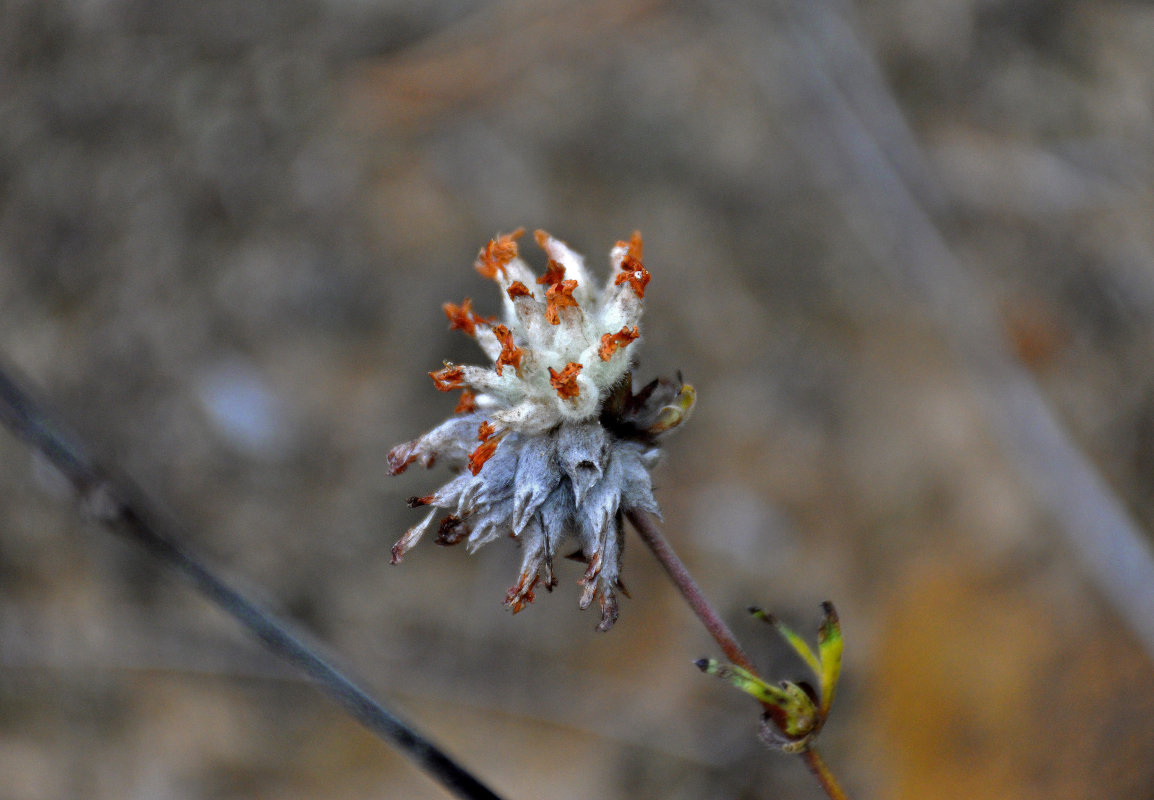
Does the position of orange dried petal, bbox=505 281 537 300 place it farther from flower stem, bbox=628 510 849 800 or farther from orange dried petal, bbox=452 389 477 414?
flower stem, bbox=628 510 849 800

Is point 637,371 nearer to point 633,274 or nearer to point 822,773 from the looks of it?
point 633,274

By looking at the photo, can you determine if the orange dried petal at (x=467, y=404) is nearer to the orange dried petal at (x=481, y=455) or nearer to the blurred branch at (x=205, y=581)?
the orange dried petal at (x=481, y=455)

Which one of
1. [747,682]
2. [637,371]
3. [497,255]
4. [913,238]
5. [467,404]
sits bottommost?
[747,682]

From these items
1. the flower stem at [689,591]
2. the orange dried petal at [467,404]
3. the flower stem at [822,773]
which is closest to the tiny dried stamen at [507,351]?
the orange dried petal at [467,404]

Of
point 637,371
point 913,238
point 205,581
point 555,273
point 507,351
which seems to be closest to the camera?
point 205,581

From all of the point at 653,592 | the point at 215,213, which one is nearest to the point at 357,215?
the point at 215,213

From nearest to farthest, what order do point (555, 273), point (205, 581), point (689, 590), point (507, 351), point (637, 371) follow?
1. point (205, 581)
2. point (689, 590)
3. point (507, 351)
4. point (555, 273)
5. point (637, 371)

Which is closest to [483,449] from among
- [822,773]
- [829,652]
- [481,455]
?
[481,455]
